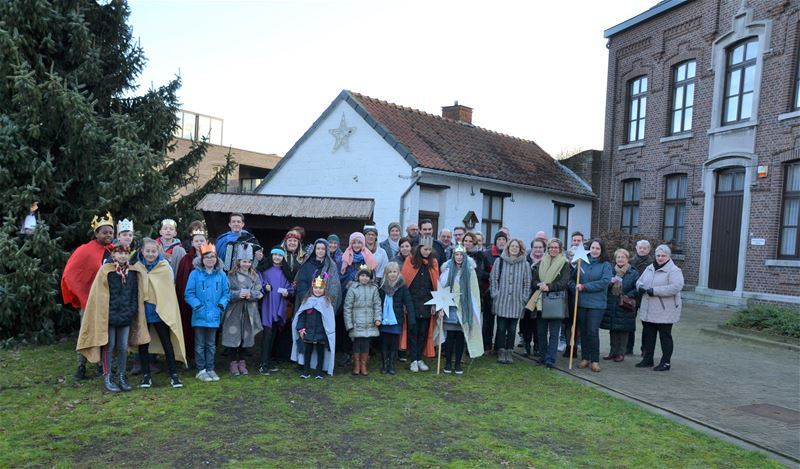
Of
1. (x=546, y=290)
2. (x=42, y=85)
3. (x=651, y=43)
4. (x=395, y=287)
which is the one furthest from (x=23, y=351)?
(x=651, y=43)

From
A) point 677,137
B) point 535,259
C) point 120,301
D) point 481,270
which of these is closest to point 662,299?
point 535,259

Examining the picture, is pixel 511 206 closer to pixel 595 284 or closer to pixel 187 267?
pixel 595 284

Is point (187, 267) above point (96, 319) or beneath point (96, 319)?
above

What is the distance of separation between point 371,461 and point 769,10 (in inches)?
694

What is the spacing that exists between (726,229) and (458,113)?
33.3ft

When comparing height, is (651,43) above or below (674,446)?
above

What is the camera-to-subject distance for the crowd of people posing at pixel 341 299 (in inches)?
251

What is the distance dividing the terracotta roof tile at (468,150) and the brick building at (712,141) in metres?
2.57

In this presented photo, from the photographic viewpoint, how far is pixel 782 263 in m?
15.2

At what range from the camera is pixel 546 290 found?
7938 millimetres

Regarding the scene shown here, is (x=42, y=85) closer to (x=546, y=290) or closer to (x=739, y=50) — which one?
(x=546, y=290)

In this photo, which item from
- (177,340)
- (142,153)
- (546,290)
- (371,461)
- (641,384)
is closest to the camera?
(371,461)

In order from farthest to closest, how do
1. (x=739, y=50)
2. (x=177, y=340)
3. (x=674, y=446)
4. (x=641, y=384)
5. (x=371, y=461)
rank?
(x=739, y=50)
(x=641, y=384)
(x=177, y=340)
(x=674, y=446)
(x=371, y=461)

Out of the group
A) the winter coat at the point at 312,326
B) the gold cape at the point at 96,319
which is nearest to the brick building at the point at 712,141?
the winter coat at the point at 312,326
